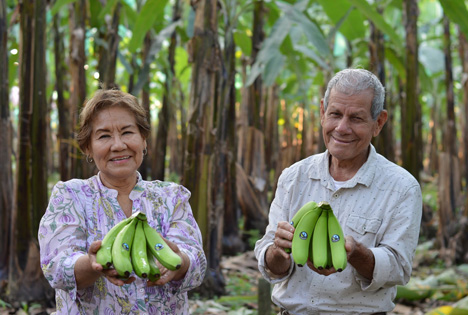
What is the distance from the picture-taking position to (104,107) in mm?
2023

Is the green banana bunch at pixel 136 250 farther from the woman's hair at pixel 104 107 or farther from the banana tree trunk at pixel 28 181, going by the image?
the banana tree trunk at pixel 28 181

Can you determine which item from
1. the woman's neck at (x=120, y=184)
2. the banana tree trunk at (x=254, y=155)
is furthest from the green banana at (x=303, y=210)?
the banana tree trunk at (x=254, y=155)

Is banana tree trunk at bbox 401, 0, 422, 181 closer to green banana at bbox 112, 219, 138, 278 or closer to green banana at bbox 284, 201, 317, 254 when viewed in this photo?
green banana at bbox 284, 201, 317, 254

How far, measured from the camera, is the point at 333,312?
6.79ft

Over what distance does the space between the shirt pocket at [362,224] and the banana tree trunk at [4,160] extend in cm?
298

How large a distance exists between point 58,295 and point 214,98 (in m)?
2.58

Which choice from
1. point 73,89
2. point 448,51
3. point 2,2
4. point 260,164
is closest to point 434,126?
point 448,51

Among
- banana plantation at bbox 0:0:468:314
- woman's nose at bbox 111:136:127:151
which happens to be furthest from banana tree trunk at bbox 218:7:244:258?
woman's nose at bbox 111:136:127:151

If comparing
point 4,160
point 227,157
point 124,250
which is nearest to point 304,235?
point 124,250

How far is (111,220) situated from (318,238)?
0.69 m

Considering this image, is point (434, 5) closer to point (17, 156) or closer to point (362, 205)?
point (17, 156)

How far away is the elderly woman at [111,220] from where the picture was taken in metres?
1.86

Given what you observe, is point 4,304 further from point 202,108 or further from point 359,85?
point 359,85

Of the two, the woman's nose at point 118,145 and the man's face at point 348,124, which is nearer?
the woman's nose at point 118,145
